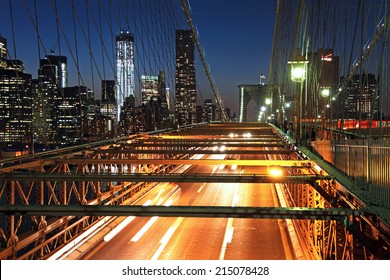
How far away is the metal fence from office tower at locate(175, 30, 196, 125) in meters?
50.0

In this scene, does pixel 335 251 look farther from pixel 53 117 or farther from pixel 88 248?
pixel 53 117

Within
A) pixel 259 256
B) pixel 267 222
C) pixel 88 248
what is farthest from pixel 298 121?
pixel 88 248

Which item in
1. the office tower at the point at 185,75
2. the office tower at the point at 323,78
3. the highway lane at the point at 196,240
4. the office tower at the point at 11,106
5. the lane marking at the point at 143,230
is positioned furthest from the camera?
the office tower at the point at 185,75

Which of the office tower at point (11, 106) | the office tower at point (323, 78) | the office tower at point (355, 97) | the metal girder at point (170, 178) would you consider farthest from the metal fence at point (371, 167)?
the office tower at point (11, 106)

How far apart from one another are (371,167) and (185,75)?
6249 centimetres

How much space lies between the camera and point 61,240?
430 inches

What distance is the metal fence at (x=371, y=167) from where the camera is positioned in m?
5.61

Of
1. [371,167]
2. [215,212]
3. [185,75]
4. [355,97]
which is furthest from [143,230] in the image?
[185,75]

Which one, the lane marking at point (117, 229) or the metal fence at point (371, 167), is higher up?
the metal fence at point (371, 167)

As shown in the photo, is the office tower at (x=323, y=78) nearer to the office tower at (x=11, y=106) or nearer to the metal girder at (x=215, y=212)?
the office tower at (x=11, y=106)

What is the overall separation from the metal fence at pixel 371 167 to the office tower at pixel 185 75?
164 feet

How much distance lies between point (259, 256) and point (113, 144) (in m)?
6.74

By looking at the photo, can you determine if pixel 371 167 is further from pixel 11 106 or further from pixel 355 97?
pixel 11 106

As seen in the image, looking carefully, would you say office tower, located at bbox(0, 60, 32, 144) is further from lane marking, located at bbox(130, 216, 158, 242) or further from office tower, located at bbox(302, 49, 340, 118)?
office tower, located at bbox(302, 49, 340, 118)
